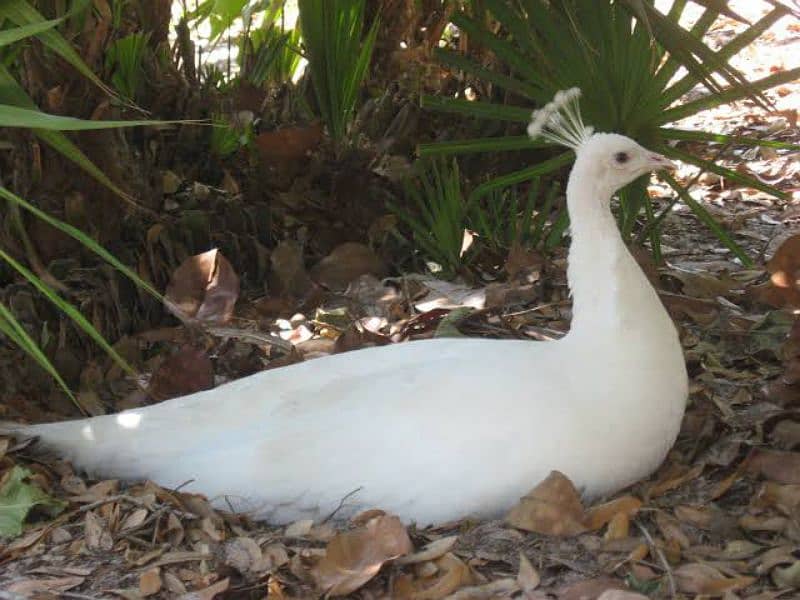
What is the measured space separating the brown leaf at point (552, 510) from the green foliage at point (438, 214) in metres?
1.71

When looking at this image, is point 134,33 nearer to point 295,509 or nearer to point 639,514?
point 295,509

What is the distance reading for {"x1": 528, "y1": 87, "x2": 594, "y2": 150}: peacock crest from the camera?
324cm

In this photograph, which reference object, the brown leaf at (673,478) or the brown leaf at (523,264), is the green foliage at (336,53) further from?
the brown leaf at (673,478)

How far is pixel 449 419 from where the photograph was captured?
9.50 feet

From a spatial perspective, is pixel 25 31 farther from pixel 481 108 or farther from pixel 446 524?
pixel 481 108

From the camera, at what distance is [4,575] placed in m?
2.62

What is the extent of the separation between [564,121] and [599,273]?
483mm

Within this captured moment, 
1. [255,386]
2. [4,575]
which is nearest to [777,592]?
[255,386]

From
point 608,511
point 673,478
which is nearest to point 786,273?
point 673,478

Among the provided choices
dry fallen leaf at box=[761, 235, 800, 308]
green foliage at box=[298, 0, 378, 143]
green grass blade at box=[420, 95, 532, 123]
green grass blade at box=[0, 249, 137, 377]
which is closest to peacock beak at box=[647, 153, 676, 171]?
dry fallen leaf at box=[761, 235, 800, 308]

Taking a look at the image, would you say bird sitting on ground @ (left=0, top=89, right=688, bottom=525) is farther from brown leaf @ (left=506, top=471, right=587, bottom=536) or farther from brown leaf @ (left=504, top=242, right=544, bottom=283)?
brown leaf @ (left=504, top=242, right=544, bottom=283)

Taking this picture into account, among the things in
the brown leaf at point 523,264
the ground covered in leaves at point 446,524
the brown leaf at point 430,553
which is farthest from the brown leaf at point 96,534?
the brown leaf at point 523,264

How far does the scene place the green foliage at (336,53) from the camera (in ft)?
14.5

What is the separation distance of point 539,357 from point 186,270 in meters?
1.47
